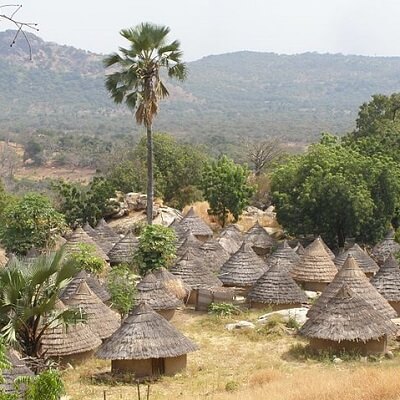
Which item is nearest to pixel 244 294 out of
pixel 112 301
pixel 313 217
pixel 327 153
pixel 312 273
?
pixel 312 273

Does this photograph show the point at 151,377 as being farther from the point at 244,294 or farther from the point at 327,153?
the point at 327,153

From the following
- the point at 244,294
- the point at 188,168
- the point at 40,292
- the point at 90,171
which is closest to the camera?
the point at 40,292

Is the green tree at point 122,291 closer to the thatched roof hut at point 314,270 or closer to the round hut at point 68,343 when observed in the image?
the round hut at point 68,343

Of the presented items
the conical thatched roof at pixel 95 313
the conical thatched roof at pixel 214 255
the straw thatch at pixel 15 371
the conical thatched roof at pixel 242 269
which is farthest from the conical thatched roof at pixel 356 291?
the straw thatch at pixel 15 371

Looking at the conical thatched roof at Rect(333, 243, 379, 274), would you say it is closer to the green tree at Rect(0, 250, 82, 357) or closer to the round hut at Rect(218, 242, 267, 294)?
Result: the round hut at Rect(218, 242, 267, 294)

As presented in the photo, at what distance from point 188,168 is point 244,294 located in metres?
21.6

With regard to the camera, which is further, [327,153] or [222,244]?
[327,153]

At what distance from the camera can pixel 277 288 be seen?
82.6ft

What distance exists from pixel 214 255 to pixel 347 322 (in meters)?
12.9

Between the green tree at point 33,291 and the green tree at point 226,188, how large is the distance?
28.7 m

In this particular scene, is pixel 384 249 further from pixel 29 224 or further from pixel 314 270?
pixel 29 224

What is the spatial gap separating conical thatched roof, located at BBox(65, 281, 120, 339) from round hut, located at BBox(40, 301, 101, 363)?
86 cm

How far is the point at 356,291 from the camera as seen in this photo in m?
22.2

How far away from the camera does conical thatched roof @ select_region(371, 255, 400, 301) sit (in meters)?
24.4
